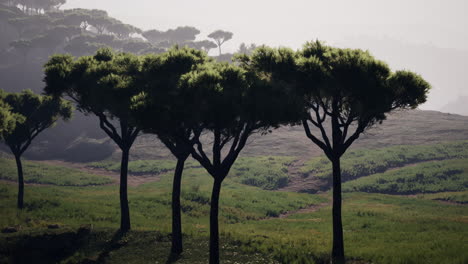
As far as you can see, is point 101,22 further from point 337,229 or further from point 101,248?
point 337,229

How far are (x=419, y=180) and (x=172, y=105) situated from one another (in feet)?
158

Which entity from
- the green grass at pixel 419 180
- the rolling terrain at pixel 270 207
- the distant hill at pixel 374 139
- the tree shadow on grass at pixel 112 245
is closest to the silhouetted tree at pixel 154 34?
the distant hill at pixel 374 139

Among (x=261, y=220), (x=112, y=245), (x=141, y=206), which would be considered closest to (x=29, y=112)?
(x=141, y=206)

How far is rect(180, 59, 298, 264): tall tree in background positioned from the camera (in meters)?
18.5

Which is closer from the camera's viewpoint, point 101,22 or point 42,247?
point 42,247

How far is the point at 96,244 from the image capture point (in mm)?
23109

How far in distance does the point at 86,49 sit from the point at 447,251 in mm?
137271

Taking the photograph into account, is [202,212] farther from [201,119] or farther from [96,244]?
[201,119]

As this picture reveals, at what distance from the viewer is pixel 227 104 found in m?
18.5

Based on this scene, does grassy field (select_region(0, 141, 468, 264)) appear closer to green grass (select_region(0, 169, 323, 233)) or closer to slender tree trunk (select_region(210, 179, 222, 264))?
green grass (select_region(0, 169, 323, 233))

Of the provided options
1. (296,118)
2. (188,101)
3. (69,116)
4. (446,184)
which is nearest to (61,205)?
(69,116)

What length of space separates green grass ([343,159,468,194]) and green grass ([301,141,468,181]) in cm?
364

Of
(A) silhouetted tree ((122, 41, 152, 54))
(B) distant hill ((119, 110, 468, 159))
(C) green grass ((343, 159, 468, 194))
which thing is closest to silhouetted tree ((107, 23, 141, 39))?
(A) silhouetted tree ((122, 41, 152, 54))

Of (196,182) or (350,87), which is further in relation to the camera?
(196,182)
